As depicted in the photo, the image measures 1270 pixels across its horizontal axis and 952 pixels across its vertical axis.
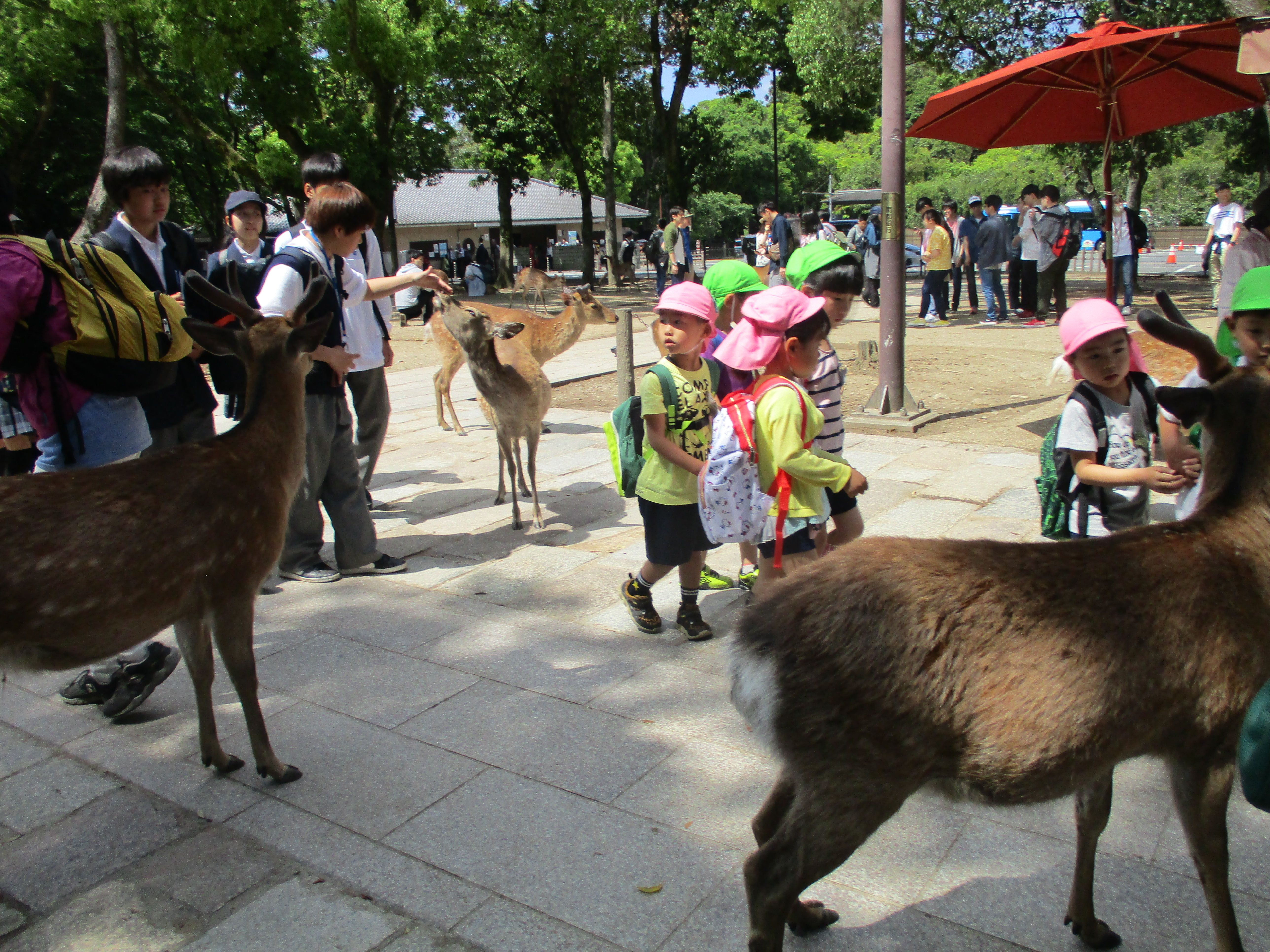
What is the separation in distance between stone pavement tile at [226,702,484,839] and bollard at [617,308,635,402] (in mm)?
4102

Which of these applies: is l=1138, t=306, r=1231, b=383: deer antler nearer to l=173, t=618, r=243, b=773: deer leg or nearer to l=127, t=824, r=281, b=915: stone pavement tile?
l=127, t=824, r=281, b=915: stone pavement tile

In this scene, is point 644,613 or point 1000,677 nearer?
point 1000,677

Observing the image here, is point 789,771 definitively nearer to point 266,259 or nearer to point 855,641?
point 855,641

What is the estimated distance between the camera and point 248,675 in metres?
3.15

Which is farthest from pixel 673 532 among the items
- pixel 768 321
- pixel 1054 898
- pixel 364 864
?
pixel 1054 898

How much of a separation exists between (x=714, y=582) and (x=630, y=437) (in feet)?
3.11

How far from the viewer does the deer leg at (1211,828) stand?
6.73 feet

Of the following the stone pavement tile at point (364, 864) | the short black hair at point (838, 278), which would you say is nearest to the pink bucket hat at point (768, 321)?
the short black hair at point (838, 278)

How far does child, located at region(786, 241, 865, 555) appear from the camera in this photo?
12.7 feet

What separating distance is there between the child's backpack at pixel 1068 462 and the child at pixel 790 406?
2.06 ft

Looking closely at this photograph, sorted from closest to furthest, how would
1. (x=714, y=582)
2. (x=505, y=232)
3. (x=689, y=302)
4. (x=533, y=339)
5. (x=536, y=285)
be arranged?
(x=689, y=302) < (x=714, y=582) < (x=533, y=339) < (x=536, y=285) < (x=505, y=232)

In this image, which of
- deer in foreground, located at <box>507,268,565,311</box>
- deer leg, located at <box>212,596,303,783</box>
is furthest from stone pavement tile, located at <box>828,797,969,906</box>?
deer in foreground, located at <box>507,268,565,311</box>

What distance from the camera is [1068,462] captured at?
3109 millimetres

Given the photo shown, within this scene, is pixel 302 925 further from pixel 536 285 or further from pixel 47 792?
pixel 536 285
